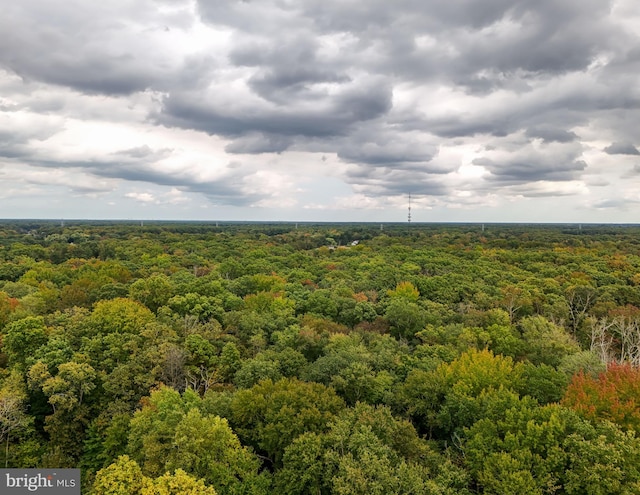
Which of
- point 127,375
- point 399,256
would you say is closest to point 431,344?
point 127,375

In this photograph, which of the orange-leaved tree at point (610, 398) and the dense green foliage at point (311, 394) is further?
the orange-leaved tree at point (610, 398)

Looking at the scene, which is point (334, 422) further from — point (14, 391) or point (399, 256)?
point (399, 256)

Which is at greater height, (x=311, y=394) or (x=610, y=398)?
(x=610, y=398)

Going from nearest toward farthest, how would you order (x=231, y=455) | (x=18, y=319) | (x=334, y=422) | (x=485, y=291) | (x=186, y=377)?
(x=231, y=455) < (x=334, y=422) < (x=186, y=377) < (x=18, y=319) < (x=485, y=291)

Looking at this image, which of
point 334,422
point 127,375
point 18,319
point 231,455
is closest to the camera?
point 231,455

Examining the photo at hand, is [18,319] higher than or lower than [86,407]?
higher

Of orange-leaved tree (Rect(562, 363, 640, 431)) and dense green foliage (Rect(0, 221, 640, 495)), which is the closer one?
dense green foliage (Rect(0, 221, 640, 495))

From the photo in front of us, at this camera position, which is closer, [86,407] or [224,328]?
[86,407]

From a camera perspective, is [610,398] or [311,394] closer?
[610,398]
